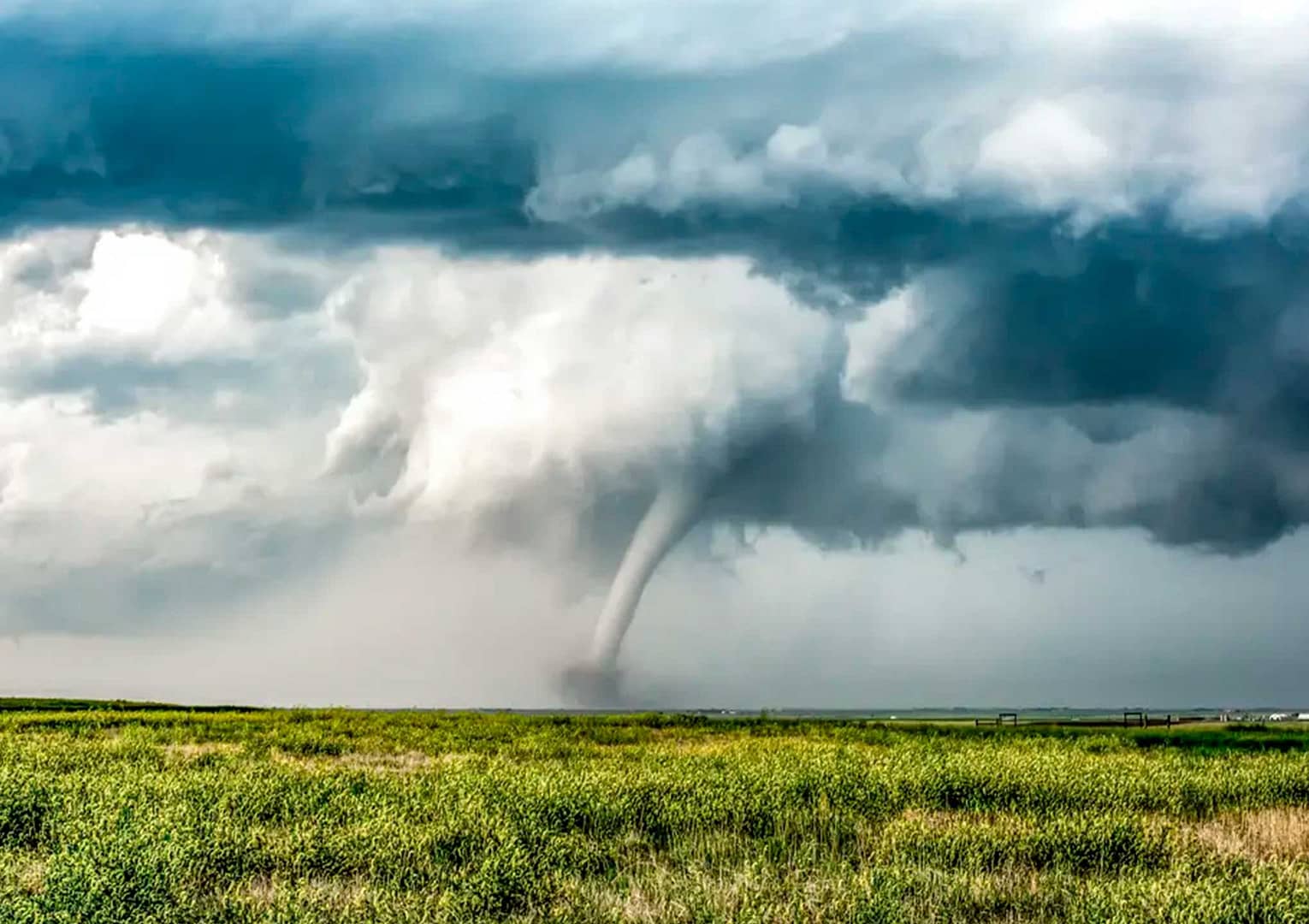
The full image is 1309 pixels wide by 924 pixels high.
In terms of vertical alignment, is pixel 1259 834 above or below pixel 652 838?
below

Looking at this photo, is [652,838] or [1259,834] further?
[1259,834]

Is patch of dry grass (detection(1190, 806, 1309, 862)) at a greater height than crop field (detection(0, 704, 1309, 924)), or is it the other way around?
crop field (detection(0, 704, 1309, 924))

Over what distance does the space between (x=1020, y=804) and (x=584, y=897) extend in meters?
10.9

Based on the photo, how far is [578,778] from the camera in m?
21.2

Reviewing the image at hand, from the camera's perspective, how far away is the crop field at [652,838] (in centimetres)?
1252

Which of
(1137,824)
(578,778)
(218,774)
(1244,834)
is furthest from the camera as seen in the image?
(218,774)

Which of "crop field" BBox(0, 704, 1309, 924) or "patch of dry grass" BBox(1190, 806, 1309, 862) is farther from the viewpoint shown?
"patch of dry grass" BBox(1190, 806, 1309, 862)

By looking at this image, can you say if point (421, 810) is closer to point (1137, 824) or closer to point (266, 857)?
point (266, 857)

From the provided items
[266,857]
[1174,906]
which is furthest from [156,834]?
[1174,906]

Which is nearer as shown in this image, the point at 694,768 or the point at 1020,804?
the point at 1020,804

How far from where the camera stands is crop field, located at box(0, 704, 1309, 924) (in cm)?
1252

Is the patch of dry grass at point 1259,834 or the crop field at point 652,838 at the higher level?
the crop field at point 652,838

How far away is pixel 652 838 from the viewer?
57.0ft

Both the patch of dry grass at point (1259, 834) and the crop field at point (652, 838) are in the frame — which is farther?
the patch of dry grass at point (1259, 834)
